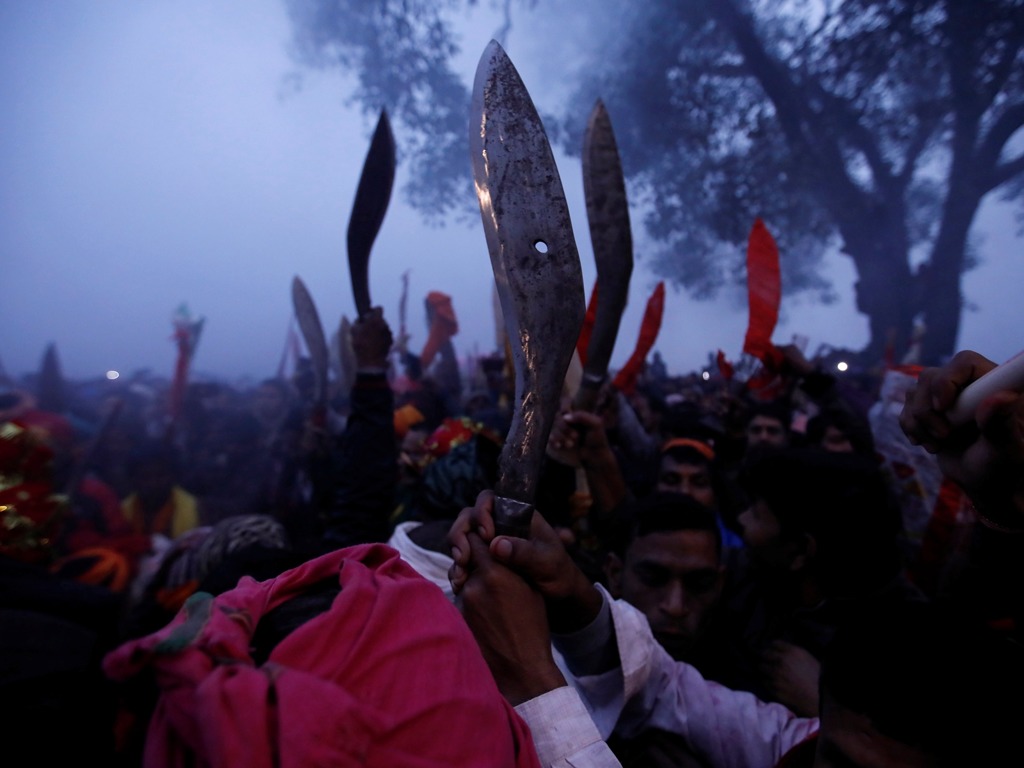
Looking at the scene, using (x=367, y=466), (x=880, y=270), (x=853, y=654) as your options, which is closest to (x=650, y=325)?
(x=367, y=466)

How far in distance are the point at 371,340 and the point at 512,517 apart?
4.72ft

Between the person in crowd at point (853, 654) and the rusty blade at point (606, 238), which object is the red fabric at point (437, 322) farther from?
the person in crowd at point (853, 654)

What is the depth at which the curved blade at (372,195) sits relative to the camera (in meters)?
1.84

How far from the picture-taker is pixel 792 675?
1628mm

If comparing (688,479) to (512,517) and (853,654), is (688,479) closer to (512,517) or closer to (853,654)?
(853,654)

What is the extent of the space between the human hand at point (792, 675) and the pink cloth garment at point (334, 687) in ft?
3.86

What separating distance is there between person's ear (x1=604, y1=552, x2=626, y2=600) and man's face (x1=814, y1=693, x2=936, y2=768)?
1.00 m

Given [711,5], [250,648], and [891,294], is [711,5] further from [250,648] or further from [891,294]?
[250,648]

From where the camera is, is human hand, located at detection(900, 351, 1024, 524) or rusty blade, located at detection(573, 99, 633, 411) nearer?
human hand, located at detection(900, 351, 1024, 524)

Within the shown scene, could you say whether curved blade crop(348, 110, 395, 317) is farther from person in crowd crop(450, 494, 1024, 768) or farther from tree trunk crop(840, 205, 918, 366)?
tree trunk crop(840, 205, 918, 366)

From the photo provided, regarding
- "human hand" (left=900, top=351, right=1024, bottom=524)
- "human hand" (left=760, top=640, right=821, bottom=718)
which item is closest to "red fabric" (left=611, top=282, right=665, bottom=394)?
"human hand" (left=760, top=640, right=821, bottom=718)

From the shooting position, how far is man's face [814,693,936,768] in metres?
1.02

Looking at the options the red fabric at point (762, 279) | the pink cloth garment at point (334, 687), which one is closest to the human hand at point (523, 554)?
the pink cloth garment at point (334, 687)

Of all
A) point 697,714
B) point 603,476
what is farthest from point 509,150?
point 603,476
